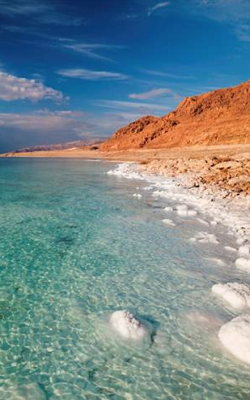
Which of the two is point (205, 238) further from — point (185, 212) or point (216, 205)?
point (216, 205)

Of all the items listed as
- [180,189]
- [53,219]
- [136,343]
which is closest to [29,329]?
[136,343]

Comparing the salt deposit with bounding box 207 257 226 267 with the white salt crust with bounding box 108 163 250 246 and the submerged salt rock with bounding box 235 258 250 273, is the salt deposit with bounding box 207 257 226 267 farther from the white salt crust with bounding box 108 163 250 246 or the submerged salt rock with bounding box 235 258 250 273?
the white salt crust with bounding box 108 163 250 246

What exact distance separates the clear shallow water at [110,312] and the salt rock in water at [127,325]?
6.5 inches

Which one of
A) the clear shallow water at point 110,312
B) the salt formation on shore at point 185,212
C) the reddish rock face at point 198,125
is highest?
the reddish rock face at point 198,125

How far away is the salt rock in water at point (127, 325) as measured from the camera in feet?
17.3

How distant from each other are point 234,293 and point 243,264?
1.96m

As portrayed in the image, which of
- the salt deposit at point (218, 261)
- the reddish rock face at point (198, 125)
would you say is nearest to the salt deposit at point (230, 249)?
the salt deposit at point (218, 261)

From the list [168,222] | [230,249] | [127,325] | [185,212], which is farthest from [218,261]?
[185,212]

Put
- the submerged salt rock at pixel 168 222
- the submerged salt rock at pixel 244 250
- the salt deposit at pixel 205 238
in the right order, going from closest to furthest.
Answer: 1. the submerged salt rock at pixel 244 250
2. the salt deposit at pixel 205 238
3. the submerged salt rock at pixel 168 222

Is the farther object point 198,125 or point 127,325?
point 198,125

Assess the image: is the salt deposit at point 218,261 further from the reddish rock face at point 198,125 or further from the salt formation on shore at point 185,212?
the reddish rock face at point 198,125

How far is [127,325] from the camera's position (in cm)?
539

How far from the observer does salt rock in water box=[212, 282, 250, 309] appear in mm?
6199

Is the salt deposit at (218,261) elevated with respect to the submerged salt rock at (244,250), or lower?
lower
